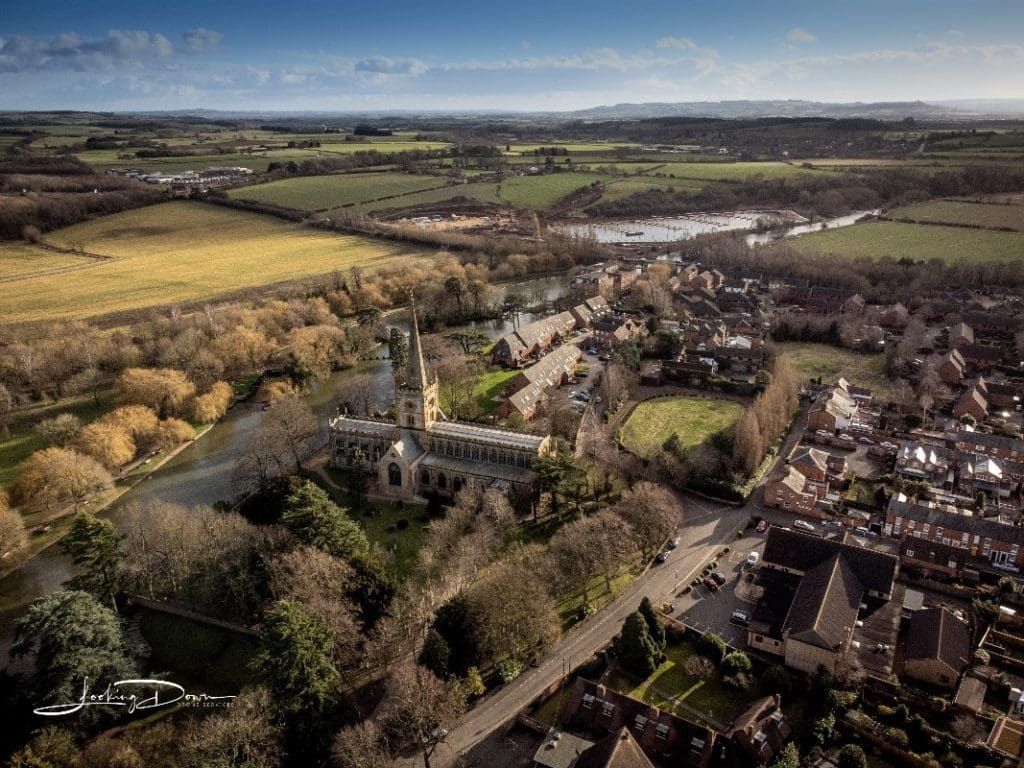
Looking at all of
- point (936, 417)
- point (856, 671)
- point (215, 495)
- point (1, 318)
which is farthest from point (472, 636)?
point (1, 318)

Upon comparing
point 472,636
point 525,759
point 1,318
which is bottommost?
point 525,759

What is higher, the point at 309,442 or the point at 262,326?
the point at 262,326

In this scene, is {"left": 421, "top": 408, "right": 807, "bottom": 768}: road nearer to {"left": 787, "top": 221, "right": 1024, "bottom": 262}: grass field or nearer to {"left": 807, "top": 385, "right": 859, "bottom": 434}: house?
{"left": 807, "top": 385, "right": 859, "bottom": 434}: house

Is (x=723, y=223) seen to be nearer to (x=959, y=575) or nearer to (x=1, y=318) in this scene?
(x=959, y=575)

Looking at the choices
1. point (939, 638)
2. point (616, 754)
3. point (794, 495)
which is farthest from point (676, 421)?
point (616, 754)

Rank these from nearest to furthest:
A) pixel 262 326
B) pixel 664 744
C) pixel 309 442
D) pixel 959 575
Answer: pixel 664 744 < pixel 959 575 < pixel 309 442 < pixel 262 326
